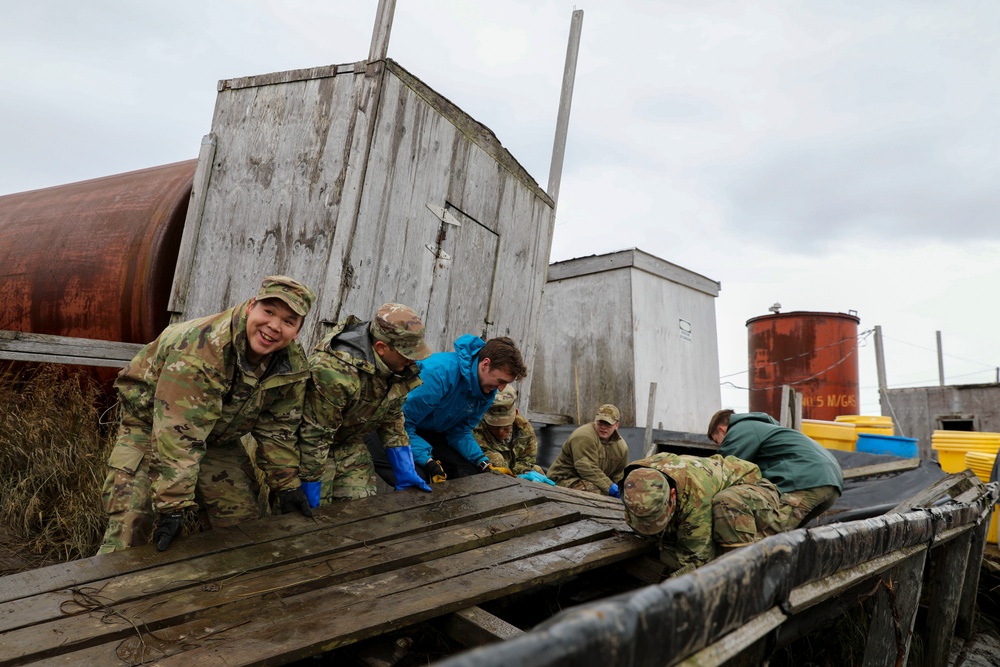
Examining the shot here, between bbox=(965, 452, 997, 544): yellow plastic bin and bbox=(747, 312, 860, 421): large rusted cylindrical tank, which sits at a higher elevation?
bbox=(747, 312, 860, 421): large rusted cylindrical tank

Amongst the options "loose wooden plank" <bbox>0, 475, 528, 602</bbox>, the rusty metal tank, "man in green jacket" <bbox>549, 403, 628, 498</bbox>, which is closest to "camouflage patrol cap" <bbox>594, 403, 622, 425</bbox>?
"man in green jacket" <bbox>549, 403, 628, 498</bbox>

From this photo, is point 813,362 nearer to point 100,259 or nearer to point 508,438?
point 508,438

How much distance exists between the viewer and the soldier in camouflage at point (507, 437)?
5.93 meters

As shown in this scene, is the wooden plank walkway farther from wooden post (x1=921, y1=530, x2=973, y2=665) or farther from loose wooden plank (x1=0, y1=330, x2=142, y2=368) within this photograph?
loose wooden plank (x1=0, y1=330, x2=142, y2=368)

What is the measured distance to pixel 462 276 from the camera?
581 cm

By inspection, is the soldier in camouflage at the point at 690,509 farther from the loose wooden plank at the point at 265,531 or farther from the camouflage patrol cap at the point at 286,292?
the camouflage patrol cap at the point at 286,292

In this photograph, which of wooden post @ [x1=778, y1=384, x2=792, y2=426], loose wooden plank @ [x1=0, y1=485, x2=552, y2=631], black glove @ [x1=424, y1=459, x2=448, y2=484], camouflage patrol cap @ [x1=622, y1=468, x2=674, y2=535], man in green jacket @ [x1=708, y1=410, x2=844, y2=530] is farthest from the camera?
wooden post @ [x1=778, y1=384, x2=792, y2=426]

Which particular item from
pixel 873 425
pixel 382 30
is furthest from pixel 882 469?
pixel 382 30

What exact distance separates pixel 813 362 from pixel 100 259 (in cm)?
1507

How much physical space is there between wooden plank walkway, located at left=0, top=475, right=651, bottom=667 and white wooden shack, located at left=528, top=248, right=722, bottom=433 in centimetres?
626

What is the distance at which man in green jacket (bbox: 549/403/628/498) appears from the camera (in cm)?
650

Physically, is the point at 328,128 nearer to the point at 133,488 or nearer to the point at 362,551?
the point at 133,488

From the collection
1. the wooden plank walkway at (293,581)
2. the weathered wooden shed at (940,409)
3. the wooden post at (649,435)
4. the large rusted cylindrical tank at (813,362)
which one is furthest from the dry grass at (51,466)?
the weathered wooden shed at (940,409)

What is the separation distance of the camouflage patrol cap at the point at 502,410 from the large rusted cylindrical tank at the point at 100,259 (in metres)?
2.67
